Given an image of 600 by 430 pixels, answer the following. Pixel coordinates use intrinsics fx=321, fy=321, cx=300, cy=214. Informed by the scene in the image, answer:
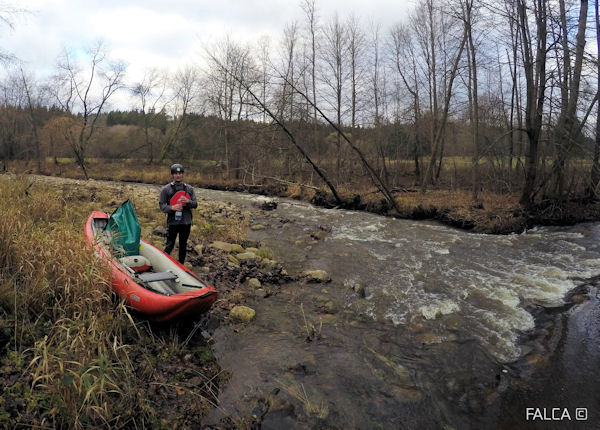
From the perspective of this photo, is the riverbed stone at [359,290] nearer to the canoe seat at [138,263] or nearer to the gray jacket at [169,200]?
the gray jacket at [169,200]

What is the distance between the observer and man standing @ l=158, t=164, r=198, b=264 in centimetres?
501

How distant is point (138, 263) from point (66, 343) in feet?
6.51

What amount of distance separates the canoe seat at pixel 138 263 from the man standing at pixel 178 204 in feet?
2.11

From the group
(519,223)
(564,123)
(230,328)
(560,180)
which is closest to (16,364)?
(230,328)

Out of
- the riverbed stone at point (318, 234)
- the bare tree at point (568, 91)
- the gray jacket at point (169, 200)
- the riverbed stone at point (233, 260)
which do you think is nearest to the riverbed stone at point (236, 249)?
the riverbed stone at point (233, 260)

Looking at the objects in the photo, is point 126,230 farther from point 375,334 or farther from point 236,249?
point 375,334

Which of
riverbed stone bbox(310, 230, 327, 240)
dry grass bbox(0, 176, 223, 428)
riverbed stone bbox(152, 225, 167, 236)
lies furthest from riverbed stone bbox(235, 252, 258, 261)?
dry grass bbox(0, 176, 223, 428)

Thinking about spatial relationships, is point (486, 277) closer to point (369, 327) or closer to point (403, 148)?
point (369, 327)

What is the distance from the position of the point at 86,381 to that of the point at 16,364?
0.75m

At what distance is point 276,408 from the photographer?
290 cm

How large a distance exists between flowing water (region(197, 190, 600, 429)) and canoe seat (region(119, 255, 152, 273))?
1618 millimetres

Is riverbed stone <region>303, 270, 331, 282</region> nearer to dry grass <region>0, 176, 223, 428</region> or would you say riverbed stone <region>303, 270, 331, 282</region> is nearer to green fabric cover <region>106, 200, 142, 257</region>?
dry grass <region>0, 176, 223, 428</region>

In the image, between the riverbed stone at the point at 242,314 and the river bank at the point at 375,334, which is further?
the riverbed stone at the point at 242,314

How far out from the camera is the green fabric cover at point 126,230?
4.79 metres
